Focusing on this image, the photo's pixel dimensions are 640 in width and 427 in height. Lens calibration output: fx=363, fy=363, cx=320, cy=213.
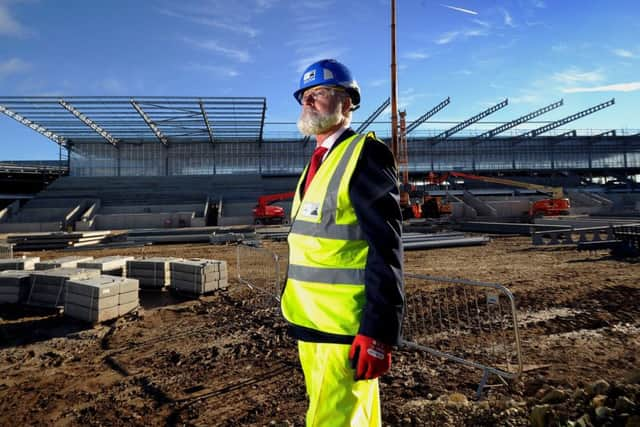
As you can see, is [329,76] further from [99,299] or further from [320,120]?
[99,299]

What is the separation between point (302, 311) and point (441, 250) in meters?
13.8

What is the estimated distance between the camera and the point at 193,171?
48.5 m

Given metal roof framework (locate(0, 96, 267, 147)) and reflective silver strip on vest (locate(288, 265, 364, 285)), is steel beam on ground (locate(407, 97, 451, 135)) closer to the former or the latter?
metal roof framework (locate(0, 96, 267, 147))

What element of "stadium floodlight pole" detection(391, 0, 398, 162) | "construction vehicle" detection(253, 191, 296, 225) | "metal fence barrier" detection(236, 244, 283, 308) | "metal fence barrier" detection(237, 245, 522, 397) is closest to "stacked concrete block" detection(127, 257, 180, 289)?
"metal fence barrier" detection(236, 244, 283, 308)

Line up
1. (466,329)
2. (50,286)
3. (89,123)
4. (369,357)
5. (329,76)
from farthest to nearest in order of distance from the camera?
1. (89,123)
2. (50,286)
3. (466,329)
4. (329,76)
5. (369,357)

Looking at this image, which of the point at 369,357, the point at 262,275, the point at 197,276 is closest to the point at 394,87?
the point at 262,275

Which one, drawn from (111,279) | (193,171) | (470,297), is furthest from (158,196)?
(470,297)

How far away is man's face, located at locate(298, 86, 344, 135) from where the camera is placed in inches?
81.4

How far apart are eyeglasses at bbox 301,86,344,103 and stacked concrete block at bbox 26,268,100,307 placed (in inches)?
245

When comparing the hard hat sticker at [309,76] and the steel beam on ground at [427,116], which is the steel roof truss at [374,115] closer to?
the steel beam on ground at [427,116]

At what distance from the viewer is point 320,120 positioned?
2.07 m

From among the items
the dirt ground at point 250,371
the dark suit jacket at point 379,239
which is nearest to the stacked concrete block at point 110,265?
the dirt ground at point 250,371

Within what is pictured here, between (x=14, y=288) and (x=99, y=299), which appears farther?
(x=14, y=288)

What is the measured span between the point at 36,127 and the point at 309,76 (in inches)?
1846
